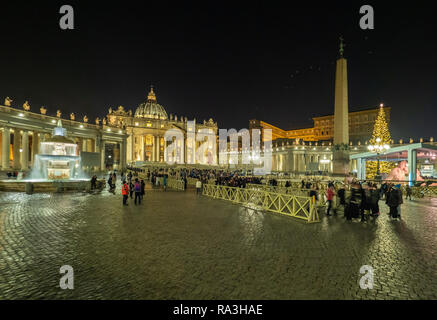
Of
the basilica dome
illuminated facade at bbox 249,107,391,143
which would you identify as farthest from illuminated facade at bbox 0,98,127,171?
the basilica dome

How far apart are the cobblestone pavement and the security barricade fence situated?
834mm

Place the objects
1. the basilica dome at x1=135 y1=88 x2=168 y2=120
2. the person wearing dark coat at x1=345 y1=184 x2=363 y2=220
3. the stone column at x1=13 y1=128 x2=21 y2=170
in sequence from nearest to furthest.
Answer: the person wearing dark coat at x1=345 y1=184 x2=363 y2=220
the stone column at x1=13 y1=128 x2=21 y2=170
the basilica dome at x1=135 y1=88 x2=168 y2=120

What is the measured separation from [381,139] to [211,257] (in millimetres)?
30251

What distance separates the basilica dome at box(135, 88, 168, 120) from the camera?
111 m

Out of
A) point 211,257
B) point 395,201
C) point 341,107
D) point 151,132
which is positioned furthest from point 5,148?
point 151,132

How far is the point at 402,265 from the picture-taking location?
203 inches

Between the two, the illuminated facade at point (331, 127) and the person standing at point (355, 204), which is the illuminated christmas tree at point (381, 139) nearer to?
the person standing at point (355, 204)

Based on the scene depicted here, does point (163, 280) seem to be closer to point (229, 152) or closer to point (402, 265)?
point (402, 265)

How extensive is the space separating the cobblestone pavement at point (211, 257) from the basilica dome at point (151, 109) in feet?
350

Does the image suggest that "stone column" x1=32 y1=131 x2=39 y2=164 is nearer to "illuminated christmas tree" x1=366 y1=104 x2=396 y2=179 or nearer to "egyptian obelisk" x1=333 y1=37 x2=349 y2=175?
"egyptian obelisk" x1=333 y1=37 x2=349 y2=175

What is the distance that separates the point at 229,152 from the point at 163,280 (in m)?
94.5

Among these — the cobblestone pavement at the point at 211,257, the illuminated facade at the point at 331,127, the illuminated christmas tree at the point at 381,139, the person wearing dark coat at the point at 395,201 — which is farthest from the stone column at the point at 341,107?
the illuminated facade at the point at 331,127

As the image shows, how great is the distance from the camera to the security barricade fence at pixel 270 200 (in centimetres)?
963

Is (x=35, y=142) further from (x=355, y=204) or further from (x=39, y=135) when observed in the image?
(x=355, y=204)
